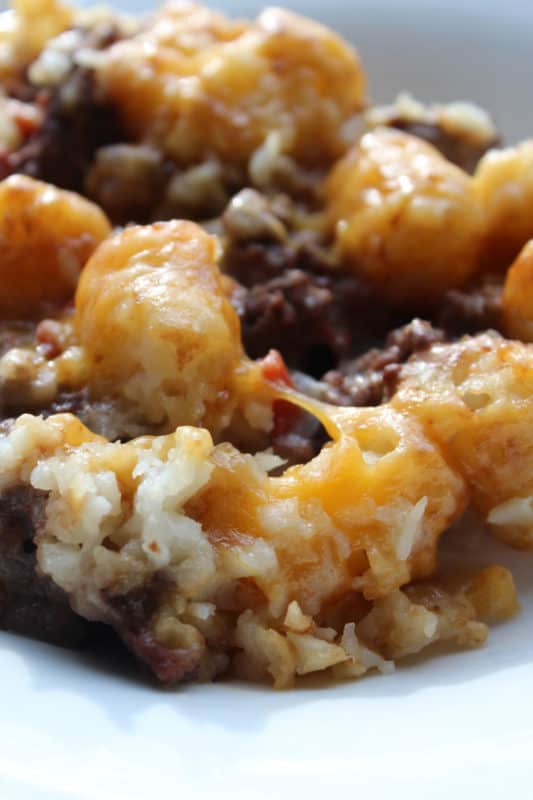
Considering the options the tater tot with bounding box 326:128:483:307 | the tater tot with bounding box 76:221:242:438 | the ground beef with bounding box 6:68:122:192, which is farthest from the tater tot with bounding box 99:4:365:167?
the tater tot with bounding box 76:221:242:438

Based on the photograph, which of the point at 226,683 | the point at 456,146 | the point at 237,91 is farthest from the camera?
the point at 456,146

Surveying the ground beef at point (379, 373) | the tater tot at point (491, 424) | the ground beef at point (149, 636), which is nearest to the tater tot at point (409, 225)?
the ground beef at point (379, 373)

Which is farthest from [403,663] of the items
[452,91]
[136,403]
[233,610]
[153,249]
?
[452,91]

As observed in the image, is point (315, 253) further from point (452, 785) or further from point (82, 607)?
point (452, 785)

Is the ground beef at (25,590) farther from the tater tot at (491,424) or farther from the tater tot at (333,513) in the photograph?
the tater tot at (491,424)

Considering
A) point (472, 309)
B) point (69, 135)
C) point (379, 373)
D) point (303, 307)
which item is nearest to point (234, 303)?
point (303, 307)

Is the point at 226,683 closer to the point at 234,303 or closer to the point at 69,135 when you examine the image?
the point at 234,303
